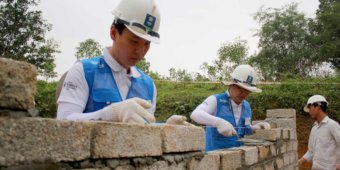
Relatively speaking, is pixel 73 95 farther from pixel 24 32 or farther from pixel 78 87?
pixel 24 32

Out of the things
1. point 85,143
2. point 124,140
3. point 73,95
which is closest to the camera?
point 85,143

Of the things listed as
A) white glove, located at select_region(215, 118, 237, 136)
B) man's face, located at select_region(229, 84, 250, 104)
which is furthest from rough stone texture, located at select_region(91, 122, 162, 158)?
man's face, located at select_region(229, 84, 250, 104)

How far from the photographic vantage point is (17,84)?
1.25 m

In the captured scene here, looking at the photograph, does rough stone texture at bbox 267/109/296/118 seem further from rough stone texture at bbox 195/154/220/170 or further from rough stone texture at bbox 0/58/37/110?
rough stone texture at bbox 0/58/37/110

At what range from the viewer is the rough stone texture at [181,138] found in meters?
2.17

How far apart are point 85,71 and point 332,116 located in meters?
12.1

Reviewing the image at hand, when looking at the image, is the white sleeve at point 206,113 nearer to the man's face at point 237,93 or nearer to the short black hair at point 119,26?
the man's face at point 237,93

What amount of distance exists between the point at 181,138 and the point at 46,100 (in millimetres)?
12148

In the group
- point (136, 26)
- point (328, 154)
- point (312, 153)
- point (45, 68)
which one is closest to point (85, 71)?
point (136, 26)

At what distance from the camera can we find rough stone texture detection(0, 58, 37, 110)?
1.21 m

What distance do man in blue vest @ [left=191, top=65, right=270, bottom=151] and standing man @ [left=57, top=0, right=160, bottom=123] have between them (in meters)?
1.72

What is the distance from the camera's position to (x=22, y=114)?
4.25 feet

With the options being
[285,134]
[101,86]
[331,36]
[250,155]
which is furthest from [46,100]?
[331,36]

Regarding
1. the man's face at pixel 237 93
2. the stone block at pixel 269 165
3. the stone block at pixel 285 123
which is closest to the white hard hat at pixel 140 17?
the man's face at pixel 237 93
